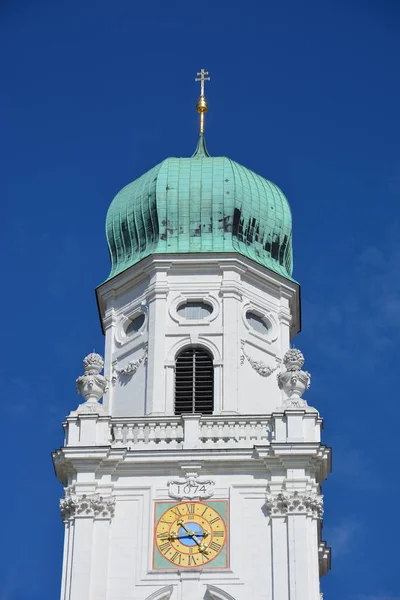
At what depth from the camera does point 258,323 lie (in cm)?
4547

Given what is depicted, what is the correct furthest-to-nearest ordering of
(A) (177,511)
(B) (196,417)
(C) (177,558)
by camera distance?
1. (B) (196,417)
2. (A) (177,511)
3. (C) (177,558)

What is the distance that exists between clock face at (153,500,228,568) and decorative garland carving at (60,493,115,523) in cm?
98

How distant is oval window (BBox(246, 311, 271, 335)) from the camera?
45281 millimetres

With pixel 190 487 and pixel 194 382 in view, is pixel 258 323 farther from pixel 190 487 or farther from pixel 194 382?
pixel 190 487

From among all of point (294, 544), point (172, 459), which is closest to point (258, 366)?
point (172, 459)

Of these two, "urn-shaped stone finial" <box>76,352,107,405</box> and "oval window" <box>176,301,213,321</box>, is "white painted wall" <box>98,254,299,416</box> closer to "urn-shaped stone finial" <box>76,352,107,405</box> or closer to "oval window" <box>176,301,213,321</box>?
"oval window" <box>176,301,213,321</box>

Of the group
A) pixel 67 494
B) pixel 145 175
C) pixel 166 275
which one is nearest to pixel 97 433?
pixel 67 494

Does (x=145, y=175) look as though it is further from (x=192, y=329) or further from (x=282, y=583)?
(x=282, y=583)

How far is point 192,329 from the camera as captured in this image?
4472cm

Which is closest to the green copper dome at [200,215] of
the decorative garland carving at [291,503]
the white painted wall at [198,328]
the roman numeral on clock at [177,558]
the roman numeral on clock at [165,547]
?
the white painted wall at [198,328]

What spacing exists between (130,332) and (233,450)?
4.91 metres

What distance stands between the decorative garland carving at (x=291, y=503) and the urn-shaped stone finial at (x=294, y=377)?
234 centimetres

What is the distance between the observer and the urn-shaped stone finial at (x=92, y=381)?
42812 millimetres

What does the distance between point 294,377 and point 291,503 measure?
3023 millimetres
